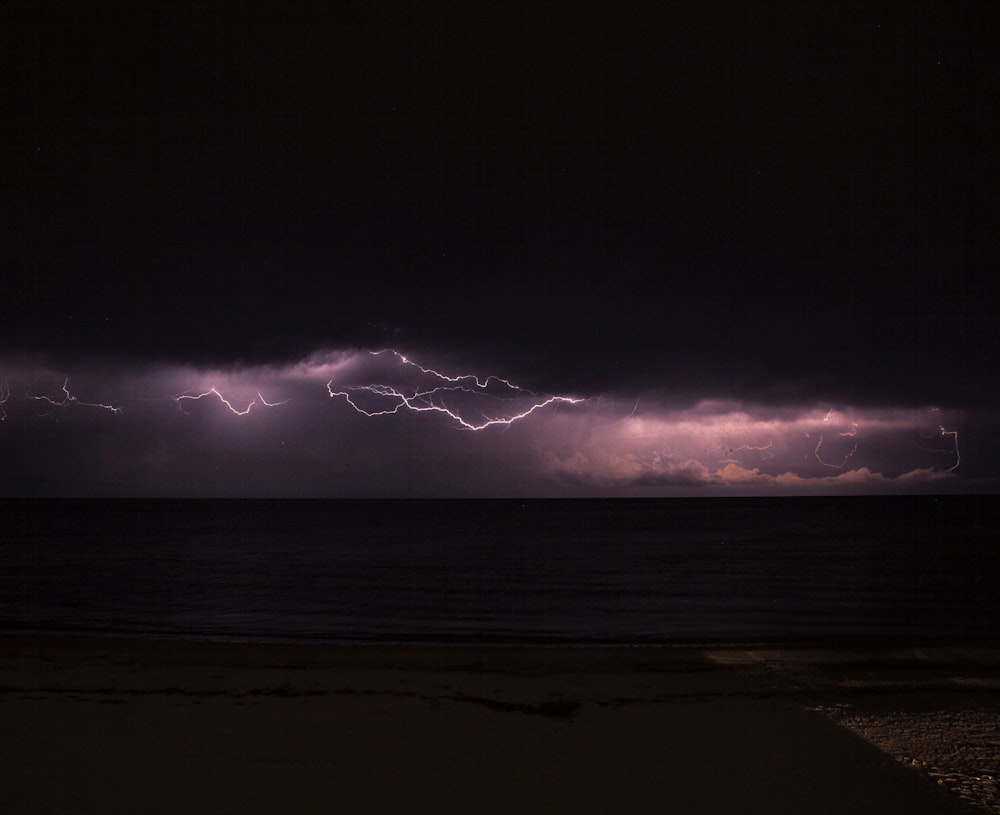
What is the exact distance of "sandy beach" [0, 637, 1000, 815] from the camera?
534 cm

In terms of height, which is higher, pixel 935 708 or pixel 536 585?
pixel 935 708

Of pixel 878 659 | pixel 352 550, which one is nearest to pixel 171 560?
pixel 352 550

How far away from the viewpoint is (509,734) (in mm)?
6895

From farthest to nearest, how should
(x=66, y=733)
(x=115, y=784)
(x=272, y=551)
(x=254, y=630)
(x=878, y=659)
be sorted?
(x=272, y=551) < (x=254, y=630) < (x=878, y=659) < (x=66, y=733) < (x=115, y=784)

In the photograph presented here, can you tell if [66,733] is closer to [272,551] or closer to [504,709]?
[504,709]

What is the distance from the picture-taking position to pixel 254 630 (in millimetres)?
16859

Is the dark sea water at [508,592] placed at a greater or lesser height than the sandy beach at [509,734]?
lesser

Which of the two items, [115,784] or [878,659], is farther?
[878,659]

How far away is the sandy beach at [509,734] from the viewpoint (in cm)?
534

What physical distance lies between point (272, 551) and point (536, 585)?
72.5 ft

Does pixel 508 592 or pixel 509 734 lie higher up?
pixel 509 734

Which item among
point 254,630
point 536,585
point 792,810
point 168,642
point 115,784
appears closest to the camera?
point 792,810

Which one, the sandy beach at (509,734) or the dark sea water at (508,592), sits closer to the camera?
the sandy beach at (509,734)

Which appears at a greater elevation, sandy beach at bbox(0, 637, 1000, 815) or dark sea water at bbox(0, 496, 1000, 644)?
sandy beach at bbox(0, 637, 1000, 815)
